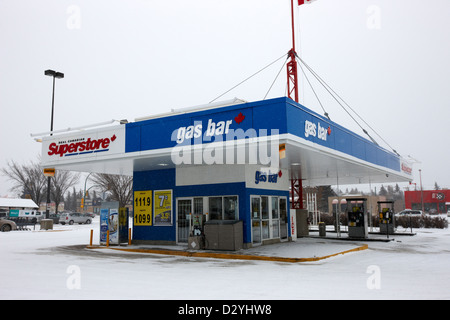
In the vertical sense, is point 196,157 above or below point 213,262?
above

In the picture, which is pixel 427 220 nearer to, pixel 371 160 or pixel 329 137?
pixel 371 160

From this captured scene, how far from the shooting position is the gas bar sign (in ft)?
62.0

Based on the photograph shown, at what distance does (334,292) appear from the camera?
805 cm

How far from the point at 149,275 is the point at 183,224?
742 centimetres

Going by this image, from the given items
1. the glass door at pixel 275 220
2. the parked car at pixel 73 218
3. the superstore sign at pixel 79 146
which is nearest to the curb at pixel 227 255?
the glass door at pixel 275 220

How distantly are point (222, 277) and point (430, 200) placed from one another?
80.6 metres

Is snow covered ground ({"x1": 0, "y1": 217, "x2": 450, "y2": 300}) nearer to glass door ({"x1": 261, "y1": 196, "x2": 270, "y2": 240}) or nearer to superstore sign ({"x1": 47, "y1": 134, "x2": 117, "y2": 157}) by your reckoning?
glass door ({"x1": 261, "y1": 196, "x2": 270, "y2": 240})

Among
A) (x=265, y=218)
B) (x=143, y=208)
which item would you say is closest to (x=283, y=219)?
(x=265, y=218)

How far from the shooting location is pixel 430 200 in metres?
78.9

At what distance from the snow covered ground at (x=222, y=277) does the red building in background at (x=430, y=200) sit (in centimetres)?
7200

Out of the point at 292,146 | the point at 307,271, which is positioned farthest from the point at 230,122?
the point at 307,271

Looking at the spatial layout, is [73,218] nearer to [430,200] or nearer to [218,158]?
[218,158]

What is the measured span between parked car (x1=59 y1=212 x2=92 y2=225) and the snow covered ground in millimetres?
35198
